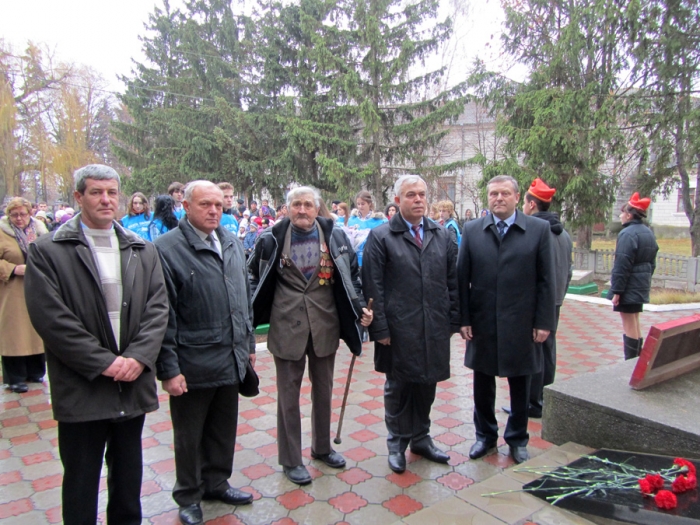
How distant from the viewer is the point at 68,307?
223 cm

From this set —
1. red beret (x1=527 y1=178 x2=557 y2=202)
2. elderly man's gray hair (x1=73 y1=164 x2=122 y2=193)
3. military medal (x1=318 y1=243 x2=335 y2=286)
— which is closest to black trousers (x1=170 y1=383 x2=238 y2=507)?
military medal (x1=318 y1=243 x2=335 y2=286)

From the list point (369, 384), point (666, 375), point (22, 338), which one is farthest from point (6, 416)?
point (666, 375)

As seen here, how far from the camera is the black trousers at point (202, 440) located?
9.09 feet

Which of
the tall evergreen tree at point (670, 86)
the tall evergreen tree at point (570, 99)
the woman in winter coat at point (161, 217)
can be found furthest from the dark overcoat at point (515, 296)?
the tall evergreen tree at point (670, 86)

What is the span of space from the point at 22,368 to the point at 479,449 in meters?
4.54

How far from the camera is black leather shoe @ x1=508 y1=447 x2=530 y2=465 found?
341 centimetres

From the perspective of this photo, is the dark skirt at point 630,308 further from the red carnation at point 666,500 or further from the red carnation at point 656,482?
the red carnation at point 666,500

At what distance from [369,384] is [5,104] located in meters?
27.3

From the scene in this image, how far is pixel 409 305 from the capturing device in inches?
130

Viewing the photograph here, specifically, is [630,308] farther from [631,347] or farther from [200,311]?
[200,311]

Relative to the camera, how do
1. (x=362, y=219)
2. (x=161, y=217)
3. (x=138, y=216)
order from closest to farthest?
(x=161, y=217), (x=138, y=216), (x=362, y=219)

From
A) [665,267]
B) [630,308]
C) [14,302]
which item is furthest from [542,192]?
[665,267]

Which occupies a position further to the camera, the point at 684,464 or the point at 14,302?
the point at 14,302

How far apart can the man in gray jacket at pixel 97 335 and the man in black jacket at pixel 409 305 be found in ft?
4.69
